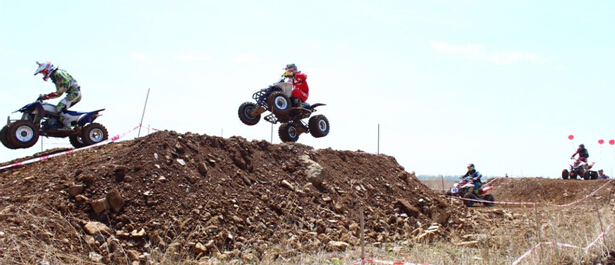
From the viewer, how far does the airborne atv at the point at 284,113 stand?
10.6 m

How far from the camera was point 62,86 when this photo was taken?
31.0 feet

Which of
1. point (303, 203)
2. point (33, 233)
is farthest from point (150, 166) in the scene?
point (303, 203)

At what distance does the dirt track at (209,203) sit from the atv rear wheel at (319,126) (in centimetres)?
167

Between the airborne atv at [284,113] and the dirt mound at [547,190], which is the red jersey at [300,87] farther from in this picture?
the dirt mound at [547,190]

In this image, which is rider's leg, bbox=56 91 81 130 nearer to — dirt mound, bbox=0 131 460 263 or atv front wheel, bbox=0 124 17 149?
atv front wheel, bbox=0 124 17 149

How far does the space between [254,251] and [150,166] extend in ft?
6.11

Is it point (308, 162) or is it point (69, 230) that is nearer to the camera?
point (69, 230)

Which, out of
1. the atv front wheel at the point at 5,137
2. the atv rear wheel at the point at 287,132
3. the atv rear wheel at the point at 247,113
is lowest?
the atv front wheel at the point at 5,137

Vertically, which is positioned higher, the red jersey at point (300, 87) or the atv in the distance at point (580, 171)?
the red jersey at point (300, 87)

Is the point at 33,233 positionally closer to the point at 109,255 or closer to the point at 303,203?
the point at 109,255

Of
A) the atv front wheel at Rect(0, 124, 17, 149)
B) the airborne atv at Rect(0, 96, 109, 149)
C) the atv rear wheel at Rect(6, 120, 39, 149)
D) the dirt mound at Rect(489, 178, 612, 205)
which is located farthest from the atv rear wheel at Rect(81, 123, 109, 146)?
the dirt mound at Rect(489, 178, 612, 205)

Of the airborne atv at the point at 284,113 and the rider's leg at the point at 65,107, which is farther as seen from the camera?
the airborne atv at the point at 284,113

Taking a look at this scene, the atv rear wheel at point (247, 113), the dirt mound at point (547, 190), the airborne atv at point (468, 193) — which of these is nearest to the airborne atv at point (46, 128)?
the atv rear wheel at point (247, 113)

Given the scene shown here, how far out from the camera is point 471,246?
703cm
